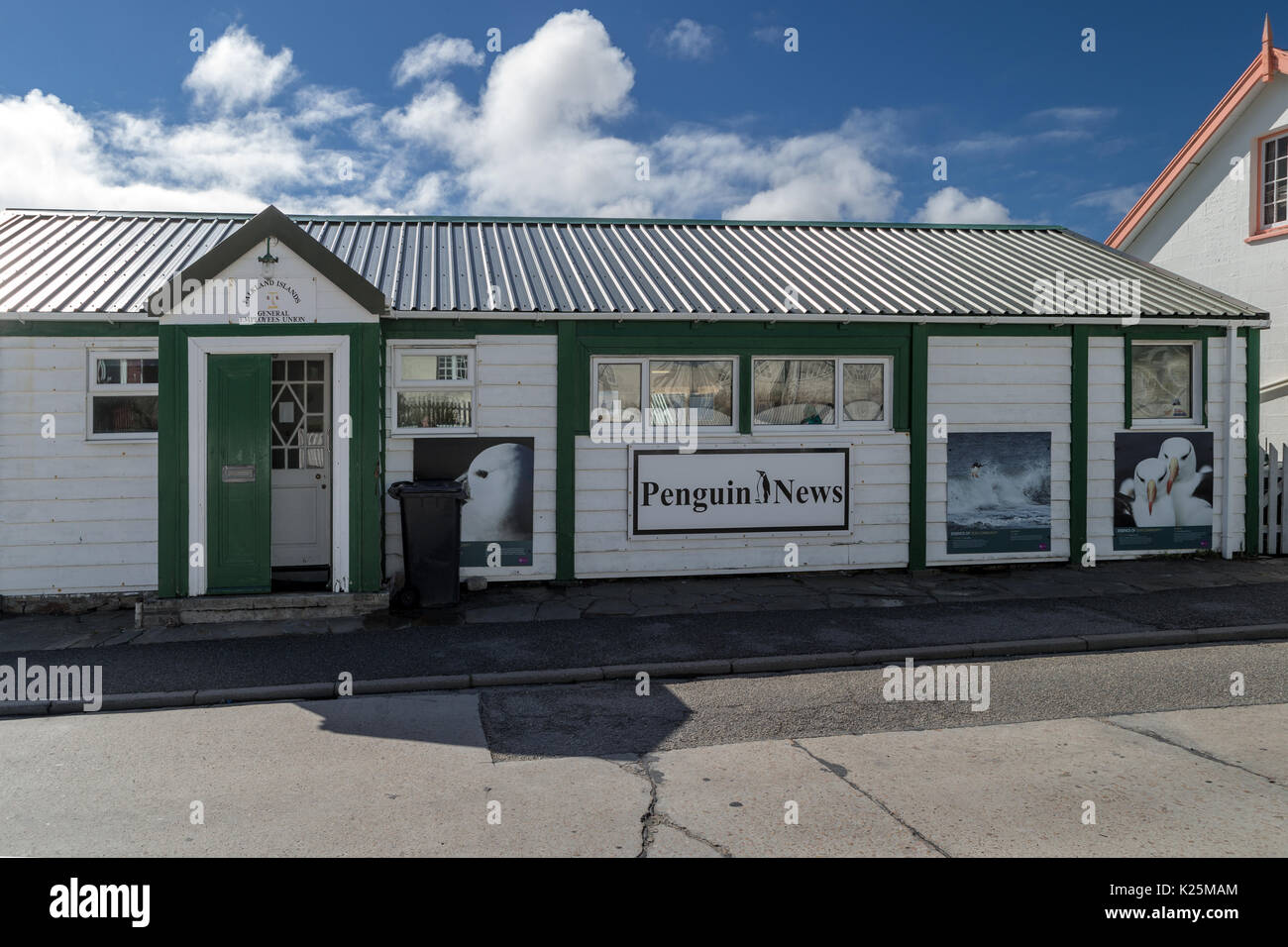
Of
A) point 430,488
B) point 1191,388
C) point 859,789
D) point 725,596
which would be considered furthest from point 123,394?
point 1191,388

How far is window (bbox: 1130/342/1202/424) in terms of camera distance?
12.3 m

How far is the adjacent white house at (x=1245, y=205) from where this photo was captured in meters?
16.0

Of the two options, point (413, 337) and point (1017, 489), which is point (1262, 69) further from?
point (413, 337)

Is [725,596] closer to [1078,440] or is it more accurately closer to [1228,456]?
[1078,440]

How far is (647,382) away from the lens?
11.3 metres

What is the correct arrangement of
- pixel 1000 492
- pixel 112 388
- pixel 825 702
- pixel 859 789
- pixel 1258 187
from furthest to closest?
pixel 1258 187, pixel 1000 492, pixel 112 388, pixel 825 702, pixel 859 789

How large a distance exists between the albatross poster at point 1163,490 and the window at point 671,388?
5196mm

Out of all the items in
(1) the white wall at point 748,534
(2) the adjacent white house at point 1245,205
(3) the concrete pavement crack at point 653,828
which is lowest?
(3) the concrete pavement crack at point 653,828

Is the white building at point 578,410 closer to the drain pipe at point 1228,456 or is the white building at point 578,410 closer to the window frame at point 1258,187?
the drain pipe at point 1228,456

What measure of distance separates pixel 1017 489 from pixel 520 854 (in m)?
9.46

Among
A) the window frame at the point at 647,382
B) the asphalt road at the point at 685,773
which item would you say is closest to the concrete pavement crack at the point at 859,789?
the asphalt road at the point at 685,773

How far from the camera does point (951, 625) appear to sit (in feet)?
29.1

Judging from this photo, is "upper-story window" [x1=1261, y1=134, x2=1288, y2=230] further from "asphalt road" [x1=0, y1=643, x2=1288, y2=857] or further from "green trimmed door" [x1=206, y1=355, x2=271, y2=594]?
"green trimmed door" [x1=206, y1=355, x2=271, y2=594]

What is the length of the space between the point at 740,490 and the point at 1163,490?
5665 mm
